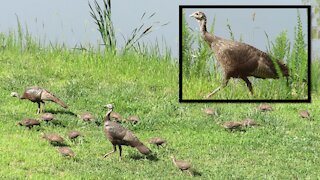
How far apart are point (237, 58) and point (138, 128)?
3537 mm

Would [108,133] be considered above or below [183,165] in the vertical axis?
above

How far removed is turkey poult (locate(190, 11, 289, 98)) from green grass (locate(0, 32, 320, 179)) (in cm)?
146

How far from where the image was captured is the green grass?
409 inches

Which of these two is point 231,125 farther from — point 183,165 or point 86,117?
point 183,165

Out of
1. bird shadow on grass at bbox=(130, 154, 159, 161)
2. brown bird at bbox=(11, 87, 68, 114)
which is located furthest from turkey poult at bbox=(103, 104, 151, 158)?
brown bird at bbox=(11, 87, 68, 114)

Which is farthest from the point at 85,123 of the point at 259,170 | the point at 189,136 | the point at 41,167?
the point at 259,170

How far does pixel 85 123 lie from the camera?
43.0ft

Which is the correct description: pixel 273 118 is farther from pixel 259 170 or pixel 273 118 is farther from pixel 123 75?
pixel 123 75

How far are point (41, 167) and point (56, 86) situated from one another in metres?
6.39

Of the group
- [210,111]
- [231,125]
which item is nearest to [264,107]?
[210,111]

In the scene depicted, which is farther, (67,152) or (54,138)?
(54,138)

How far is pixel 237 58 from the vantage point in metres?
10.1

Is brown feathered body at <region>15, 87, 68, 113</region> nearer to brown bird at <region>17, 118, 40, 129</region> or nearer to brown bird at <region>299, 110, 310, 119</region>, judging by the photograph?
brown bird at <region>17, 118, 40, 129</region>

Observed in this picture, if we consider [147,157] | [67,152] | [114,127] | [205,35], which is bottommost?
[147,157]
